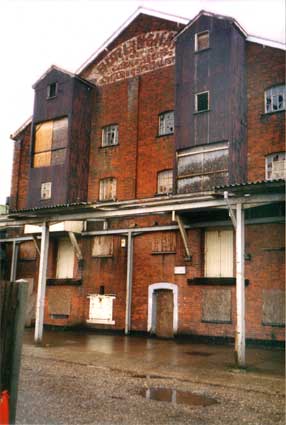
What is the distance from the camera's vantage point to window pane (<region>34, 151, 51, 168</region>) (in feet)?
72.8

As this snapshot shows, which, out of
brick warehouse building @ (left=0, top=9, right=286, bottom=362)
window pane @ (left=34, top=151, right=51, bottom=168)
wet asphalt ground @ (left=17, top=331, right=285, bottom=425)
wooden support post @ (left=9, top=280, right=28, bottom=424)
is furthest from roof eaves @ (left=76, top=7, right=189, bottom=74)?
wooden support post @ (left=9, top=280, right=28, bottom=424)

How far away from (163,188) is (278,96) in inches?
233

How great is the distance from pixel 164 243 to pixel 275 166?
5.33 meters

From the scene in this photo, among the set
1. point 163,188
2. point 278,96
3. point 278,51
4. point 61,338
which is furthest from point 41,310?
point 278,51

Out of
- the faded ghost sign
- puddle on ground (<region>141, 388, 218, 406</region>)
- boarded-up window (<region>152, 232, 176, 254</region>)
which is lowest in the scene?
puddle on ground (<region>141, 388, 218, 406</region>)

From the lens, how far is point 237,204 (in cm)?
1155

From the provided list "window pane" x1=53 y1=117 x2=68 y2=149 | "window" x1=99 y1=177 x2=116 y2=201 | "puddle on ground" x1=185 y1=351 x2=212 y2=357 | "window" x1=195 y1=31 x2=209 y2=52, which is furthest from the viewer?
"window pane" x1=53 y1=117 x2=68 y2=149

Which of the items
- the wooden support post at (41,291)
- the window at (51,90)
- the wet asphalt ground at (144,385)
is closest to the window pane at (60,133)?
the window at (51,90)

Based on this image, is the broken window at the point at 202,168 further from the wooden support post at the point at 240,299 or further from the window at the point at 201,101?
the wooden support post at the point at 240,299

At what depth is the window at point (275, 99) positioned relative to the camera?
1703 centimetres

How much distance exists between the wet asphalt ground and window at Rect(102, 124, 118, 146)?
10.3 metres

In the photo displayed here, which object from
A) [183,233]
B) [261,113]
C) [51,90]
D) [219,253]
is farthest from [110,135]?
[219,253]

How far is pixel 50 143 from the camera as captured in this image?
22.3 m

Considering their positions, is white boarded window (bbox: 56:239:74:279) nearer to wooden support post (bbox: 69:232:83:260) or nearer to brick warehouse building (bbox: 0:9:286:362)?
brick warehouse building (bbox: 0:9:286:362)
